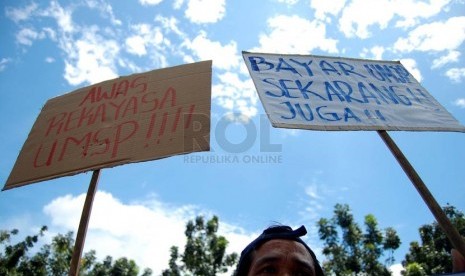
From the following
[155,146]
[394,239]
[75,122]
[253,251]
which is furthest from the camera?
[394,239]

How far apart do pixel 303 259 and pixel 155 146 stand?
48.3 inches

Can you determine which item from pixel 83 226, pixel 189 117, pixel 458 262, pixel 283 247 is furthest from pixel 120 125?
pixel 458 262

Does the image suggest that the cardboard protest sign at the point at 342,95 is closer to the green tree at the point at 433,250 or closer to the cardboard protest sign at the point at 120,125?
the cardboard protest sign at the point at 120,125

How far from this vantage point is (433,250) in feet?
60.1

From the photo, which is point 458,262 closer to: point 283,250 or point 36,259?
point 283,250

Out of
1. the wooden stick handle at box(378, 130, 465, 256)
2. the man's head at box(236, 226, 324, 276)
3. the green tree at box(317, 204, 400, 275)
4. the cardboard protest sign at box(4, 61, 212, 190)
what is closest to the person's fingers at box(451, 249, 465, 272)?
the wooden stick handle at box(378, 130, 465, 256)

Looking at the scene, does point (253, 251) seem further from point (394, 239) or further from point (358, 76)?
point (394, 239)

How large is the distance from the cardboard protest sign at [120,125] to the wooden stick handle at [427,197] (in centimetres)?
125

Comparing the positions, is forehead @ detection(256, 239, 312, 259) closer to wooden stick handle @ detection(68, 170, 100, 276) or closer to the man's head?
the man's head

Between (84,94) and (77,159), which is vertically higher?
(84,94)

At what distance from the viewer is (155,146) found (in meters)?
2.22

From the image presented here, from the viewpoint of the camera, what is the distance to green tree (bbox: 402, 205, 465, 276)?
17.2 metres

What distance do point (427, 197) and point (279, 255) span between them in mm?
1052

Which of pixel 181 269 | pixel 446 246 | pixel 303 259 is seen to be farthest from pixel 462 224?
pixel 303 259
